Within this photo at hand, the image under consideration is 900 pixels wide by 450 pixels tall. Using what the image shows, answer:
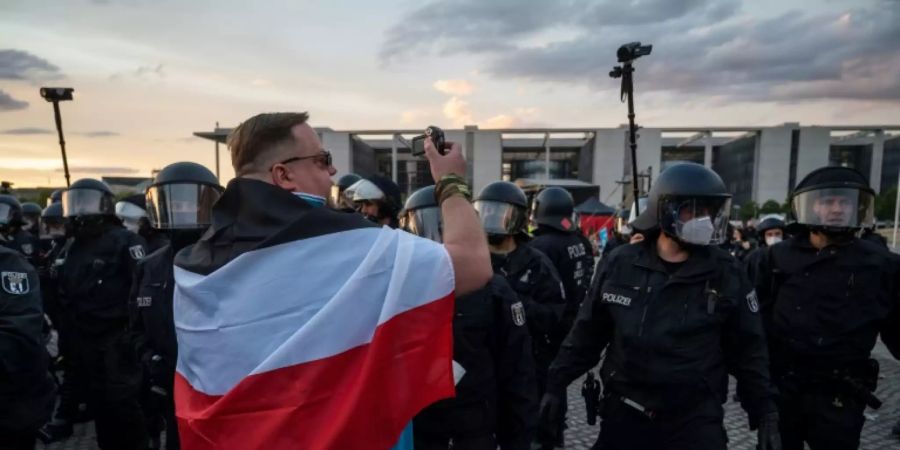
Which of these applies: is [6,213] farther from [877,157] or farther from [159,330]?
[877,157]

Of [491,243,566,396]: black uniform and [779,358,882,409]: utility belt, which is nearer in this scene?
[779,358,882,409]: utility belt

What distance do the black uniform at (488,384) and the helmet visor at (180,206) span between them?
2.38m

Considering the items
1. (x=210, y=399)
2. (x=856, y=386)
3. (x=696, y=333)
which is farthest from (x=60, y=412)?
(x=856, y=386)

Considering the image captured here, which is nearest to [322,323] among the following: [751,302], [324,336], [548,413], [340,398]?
[324,336]

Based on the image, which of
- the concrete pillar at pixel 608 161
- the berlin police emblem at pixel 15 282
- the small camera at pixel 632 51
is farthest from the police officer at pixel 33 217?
the concrete pillar at pixel 608 161

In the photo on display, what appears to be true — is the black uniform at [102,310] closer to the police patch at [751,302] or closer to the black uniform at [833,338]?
the police patch at [751,302]

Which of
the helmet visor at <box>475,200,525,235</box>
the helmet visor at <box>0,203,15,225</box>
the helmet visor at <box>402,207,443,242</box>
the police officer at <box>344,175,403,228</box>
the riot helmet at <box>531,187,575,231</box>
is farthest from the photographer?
the helmet visor at <box>0,203,15,225</box>

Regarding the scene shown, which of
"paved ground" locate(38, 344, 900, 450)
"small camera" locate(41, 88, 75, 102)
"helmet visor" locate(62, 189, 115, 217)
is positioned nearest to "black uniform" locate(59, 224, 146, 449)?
"helmet visor" locate(62, 189, 115, 217)

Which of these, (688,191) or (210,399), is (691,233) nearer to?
(688,191)

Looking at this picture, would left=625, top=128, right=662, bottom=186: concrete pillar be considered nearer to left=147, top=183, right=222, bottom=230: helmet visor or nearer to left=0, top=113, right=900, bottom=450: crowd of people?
left=0, top=113, right=900, bottom=450: crowd of people

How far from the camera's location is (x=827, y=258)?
3.92 m

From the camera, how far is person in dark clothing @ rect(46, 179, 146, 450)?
4465 mm

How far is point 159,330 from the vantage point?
3609mm

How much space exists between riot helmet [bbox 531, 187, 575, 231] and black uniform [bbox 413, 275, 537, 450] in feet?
10.9
